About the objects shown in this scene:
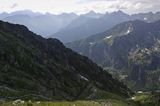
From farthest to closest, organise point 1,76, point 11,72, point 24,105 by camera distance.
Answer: point 11,72 < point 1,76 < point 24,105

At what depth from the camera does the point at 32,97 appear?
6570 inches

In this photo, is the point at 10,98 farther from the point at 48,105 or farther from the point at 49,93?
the point at 49,93

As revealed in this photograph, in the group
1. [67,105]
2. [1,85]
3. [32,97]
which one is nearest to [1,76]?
[1,85]

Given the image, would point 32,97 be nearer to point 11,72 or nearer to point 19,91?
point 19,91

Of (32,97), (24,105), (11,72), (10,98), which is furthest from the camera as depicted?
(11,72)

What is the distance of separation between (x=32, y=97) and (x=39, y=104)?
30.9 meters

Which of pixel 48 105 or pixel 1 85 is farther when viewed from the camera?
pixel 1 85

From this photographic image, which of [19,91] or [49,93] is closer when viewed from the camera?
[19,91]

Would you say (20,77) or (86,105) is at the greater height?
(20,77)

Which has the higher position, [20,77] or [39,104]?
[20,77]

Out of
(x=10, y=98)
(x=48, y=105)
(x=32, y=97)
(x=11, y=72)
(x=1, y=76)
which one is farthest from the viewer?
(x=11, y=72)

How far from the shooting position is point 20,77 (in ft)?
648

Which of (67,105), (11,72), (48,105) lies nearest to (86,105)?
(67,105)

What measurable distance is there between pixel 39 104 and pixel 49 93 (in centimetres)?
5970
